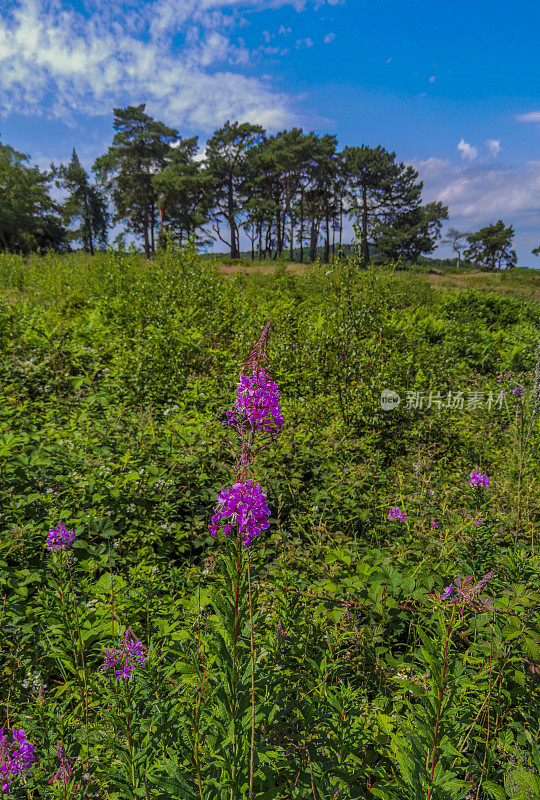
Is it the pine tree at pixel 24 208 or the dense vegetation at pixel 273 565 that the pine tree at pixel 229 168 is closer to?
the pine tree at pixel 24 208

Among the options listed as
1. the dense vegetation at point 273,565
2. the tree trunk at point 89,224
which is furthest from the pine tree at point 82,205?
the dense vegetation at point 273,565

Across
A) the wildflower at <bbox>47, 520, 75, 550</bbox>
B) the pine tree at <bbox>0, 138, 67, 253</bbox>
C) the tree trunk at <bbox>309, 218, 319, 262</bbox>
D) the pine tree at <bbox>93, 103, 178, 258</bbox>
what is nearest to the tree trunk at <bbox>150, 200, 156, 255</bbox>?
the pine tree at <bbox>93, 103, 178, 258</bbox>

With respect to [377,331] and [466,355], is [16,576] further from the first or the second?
[466,355]

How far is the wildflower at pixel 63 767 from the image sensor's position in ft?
3.51

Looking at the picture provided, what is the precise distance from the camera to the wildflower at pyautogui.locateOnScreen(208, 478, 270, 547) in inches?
39.6

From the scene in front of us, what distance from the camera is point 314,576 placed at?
2.58 metres

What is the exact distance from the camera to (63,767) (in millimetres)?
1112

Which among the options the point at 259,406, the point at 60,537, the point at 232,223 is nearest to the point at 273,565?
the point at 60,537

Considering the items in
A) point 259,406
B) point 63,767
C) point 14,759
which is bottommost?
point 14,759

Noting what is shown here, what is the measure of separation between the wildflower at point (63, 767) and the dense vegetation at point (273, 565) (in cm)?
2

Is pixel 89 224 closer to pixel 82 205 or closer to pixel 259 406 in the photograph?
pixel 82 205

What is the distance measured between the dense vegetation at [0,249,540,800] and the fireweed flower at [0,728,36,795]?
0.05 m

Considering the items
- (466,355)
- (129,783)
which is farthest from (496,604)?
(466,355)

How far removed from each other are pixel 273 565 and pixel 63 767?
1.48 m
